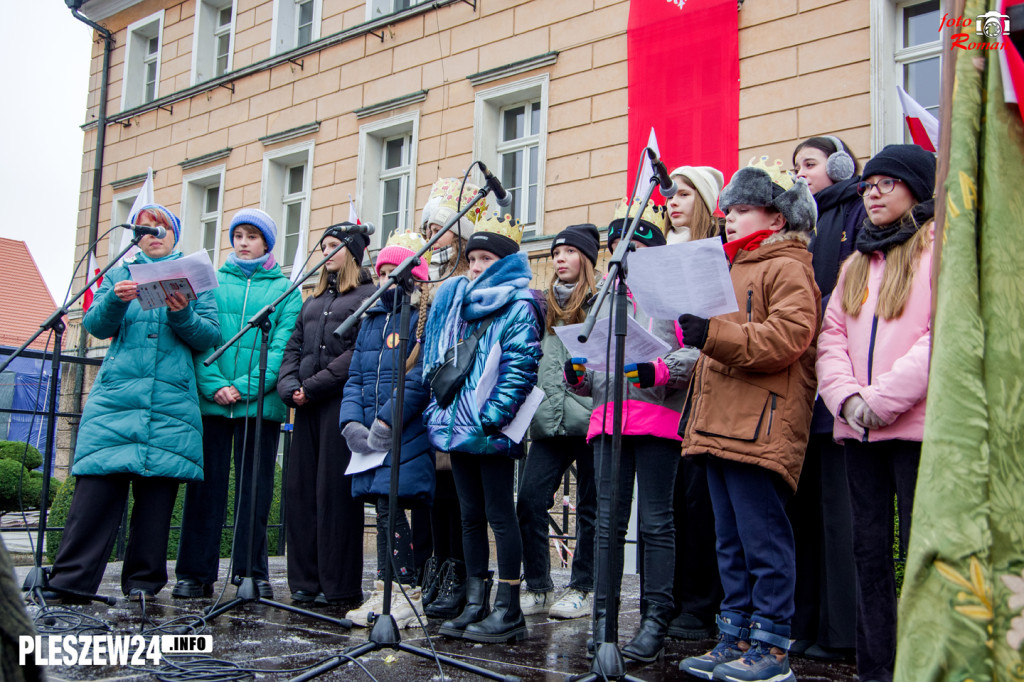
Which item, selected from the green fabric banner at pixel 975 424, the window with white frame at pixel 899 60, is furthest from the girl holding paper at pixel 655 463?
the window with white frame at pixel 899 60

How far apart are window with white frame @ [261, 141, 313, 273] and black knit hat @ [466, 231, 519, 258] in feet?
33.1

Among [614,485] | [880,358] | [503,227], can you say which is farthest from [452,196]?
[880,358]

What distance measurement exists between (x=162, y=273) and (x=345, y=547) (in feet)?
5.50

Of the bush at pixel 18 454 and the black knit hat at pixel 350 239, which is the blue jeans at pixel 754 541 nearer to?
the black knit hat at pixel 350 239

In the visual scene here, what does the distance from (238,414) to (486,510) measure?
192 centimetres

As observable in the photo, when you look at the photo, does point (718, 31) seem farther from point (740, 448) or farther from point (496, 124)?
point (740, 448)

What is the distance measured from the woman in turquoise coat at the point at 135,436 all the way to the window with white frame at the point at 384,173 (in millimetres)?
7871

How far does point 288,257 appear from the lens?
1407 centimetres

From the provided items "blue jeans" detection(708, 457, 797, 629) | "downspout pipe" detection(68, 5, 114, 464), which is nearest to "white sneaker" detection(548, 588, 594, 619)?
"blue jeans" detection(708, 457, 797, 629)

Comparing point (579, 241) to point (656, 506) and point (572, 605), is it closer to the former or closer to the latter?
point (656, 506)

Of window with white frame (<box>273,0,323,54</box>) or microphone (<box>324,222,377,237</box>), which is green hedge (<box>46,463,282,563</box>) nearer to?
microphone (<box>324,222,377,237</box>)

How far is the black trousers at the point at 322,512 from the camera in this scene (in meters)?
4.60

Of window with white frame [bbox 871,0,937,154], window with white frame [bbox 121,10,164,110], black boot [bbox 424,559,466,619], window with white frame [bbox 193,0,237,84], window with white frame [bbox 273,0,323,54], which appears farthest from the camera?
window with white frame [bbox 121,10,164,110]

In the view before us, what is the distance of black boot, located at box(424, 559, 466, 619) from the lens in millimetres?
4328
